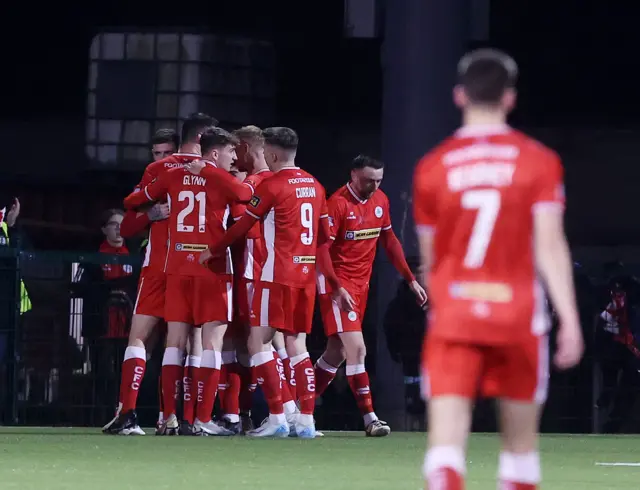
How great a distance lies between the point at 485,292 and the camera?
554 cm

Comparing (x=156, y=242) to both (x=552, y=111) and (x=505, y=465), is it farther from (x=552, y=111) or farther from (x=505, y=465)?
(x=552, y=111)

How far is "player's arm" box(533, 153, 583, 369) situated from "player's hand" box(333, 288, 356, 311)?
6490mm

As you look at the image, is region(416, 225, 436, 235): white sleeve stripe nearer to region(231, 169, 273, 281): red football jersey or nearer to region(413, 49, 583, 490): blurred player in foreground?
region(413, 49, 583, 490): blurred player in foreground

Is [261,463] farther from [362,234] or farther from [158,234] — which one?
[362,234]

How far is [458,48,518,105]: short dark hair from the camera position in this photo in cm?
558

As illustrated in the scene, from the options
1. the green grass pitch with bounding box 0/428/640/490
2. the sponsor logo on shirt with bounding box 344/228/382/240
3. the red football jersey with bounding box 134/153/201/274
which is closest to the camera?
the green grass pitch with bounding box 0/428/640/490

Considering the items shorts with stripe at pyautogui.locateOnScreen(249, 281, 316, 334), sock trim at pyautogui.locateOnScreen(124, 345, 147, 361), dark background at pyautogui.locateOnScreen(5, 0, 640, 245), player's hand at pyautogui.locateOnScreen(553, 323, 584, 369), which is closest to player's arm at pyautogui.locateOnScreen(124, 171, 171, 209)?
shorts with stripe at pyautogui.locateOnScreen(249, 281, 316, 334)

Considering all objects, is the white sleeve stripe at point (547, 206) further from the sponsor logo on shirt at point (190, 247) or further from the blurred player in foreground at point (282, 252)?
the sponsor logo on shirt at point (190, 247)

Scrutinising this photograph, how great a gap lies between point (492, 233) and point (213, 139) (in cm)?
626

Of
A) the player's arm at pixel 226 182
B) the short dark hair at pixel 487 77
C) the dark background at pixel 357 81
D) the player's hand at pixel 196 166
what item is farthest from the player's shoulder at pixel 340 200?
the dark background at pixel 357 81

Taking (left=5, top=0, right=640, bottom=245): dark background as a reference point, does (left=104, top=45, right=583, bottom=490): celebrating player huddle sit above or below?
below

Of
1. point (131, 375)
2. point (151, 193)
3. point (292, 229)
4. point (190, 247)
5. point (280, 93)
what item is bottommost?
point (131, 375)

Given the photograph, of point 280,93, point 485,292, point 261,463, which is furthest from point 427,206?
point 280,93

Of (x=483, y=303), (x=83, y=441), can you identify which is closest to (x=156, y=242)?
(x=83, y=441)
